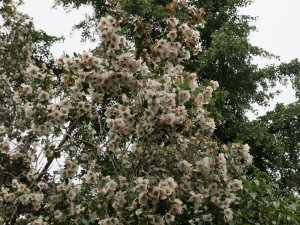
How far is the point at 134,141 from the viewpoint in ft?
9.47

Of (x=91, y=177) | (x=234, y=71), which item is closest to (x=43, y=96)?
(x=91, y=177)

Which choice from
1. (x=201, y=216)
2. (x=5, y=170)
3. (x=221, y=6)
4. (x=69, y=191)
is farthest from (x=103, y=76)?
(x=221, y=6)

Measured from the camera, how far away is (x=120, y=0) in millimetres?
8227

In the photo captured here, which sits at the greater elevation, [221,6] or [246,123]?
[221,6]

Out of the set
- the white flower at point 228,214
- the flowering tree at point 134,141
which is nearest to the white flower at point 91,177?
the flowering tree at point 134,141

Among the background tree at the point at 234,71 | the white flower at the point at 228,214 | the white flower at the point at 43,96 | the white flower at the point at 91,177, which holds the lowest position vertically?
the white flower at the point at 228,214

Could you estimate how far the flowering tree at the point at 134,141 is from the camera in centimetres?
252

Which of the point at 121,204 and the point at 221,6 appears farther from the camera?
the point at 221,6

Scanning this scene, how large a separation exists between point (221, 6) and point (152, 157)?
23.3ft

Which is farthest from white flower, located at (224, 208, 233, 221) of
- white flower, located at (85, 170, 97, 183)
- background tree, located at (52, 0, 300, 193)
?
background tree, located at (52, 0, 300, 193)

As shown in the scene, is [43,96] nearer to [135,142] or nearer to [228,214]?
[135,142]

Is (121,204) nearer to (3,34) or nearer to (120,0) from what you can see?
(3,34)

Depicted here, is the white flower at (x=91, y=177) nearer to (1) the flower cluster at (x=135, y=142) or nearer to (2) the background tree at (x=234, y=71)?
(1) the flower cluster at (x=135, y=142)

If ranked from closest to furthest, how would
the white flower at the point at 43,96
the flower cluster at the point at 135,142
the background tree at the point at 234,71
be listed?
the flower cluster at the point at 135,142
the white flower at the point at 43,96
the background tree at the point at 234,71
